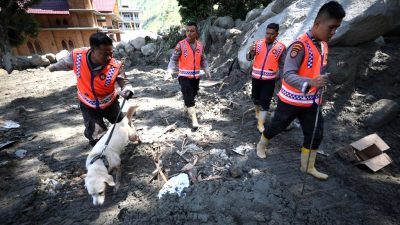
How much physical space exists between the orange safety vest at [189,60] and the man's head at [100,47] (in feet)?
7.00

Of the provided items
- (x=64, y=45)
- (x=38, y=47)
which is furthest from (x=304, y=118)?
(x=64, y=45)

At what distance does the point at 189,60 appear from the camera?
17.7ft

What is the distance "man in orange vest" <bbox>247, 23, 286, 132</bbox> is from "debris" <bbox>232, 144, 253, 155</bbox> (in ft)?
2.44

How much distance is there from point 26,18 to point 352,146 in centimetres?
2362

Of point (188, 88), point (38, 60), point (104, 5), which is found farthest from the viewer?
point (104, 5)

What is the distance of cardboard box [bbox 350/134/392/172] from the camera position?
388 centimetres

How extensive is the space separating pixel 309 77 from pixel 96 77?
120 inches

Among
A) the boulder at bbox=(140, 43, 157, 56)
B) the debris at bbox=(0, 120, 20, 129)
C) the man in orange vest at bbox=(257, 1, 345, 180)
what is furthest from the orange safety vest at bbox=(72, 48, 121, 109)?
the boulder at bbox=(140, 43, 157, 56)

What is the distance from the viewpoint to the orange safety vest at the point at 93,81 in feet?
11.9

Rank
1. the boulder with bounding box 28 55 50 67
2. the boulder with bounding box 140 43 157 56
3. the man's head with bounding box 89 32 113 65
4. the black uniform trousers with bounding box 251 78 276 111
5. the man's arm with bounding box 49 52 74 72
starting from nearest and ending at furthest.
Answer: the man's head with bounding box 89 32 113 65 → the man's arm with bounding box 49 52 74 72 → the black uniform trousers with bounding box 251 78 276 111 → the boulder with bounding box 140 43 157 56 → the boulder with bounding box 28 55 50 67

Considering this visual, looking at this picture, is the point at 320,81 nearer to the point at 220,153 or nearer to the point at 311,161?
the point at 311,161

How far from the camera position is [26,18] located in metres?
19.0

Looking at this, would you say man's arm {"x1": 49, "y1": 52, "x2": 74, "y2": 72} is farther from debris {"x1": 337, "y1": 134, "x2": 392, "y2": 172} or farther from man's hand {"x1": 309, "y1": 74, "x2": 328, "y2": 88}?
debris {"x1": 337, "y1": 134, "x2": 392, "y2": 172}

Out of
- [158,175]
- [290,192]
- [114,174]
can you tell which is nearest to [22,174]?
[114,174]
